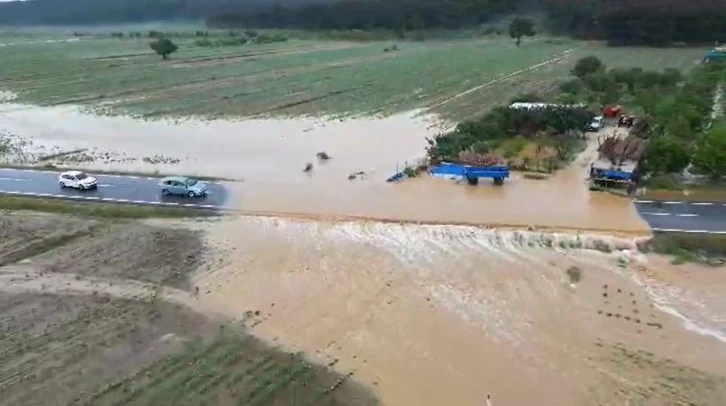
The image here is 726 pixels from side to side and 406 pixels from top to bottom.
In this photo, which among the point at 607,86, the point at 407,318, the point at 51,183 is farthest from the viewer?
the point at 607,86

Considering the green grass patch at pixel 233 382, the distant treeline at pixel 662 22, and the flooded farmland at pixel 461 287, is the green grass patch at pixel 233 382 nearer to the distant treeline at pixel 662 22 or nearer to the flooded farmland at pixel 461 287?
the flooded farmland at pixel 461 287

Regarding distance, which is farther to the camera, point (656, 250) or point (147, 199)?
point (147, 199)

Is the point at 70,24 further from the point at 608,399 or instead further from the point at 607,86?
the point at 608,399

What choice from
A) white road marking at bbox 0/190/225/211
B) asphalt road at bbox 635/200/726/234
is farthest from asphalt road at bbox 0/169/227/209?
asphalt road at bbox 635/200/726/234

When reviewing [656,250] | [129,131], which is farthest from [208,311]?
[129,131]

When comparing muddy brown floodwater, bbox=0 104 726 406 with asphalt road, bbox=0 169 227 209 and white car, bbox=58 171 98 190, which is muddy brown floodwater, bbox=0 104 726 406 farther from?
white car, bbox=58 171 98 190

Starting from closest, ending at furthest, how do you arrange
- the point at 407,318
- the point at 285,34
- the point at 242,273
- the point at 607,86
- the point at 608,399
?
the point at 608,399, the point at 407,318, the point at 242,273, the point at 607,86, the point at 285,34

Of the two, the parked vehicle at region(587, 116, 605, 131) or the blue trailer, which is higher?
the blue trailer
